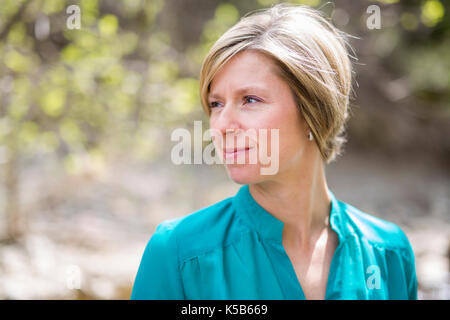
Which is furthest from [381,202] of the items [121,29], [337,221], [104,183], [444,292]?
[337,221]

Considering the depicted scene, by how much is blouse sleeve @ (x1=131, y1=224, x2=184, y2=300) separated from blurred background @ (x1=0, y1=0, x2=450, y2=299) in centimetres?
129

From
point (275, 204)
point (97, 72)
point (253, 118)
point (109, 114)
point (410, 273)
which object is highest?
point (97, 72)

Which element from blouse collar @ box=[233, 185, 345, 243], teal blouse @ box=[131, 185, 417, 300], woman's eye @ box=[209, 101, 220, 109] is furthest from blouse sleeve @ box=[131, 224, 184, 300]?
woman's eye @ box=[209, 101, 220, 109]

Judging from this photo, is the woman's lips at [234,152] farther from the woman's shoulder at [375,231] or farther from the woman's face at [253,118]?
the woman's shoulder at [375,231]

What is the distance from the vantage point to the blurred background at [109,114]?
140 inches

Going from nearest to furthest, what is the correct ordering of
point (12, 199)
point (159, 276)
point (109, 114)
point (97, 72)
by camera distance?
1. point (159, 276)
2. point (97, 72)
3. point (109, 114)
4. point (12, 199)

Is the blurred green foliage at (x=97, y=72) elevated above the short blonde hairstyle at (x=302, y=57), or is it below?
above

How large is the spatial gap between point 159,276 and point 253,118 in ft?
2.04

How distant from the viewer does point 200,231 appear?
1.47m

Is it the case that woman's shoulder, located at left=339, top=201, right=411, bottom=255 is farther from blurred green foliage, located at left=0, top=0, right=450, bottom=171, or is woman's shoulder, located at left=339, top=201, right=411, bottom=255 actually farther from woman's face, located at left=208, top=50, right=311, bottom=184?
blurred green foliage, located at left=0, top=0, right=450, bottom=171

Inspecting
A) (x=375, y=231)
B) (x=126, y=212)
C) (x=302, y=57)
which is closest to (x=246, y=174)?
(x=302, y=57)

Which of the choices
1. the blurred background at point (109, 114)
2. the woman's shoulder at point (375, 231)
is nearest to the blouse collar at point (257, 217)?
the woman's shoulder at point (375, 231)

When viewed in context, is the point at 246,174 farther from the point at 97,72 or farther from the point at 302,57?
the point at 97,72

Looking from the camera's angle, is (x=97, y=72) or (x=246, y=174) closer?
(x=246, y=174)
